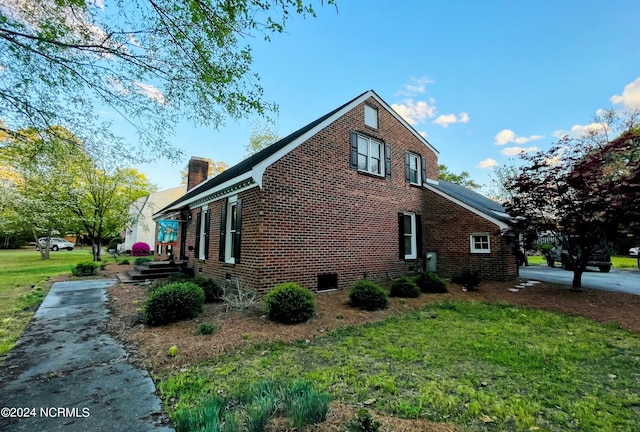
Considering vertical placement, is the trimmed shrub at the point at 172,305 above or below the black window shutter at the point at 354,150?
below

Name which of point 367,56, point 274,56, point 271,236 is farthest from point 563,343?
point 367,56

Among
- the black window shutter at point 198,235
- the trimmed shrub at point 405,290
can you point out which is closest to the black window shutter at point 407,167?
the trimmed shrub at point 405,290

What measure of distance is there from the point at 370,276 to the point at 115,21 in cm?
895

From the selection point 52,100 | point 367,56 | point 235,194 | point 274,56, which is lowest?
point 235,194

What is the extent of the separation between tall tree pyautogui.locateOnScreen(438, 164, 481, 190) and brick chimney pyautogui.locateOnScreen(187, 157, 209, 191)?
2786 cm

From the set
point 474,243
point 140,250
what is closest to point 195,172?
point 140,250

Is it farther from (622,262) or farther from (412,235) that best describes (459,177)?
(412,235)

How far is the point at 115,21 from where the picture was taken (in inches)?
175

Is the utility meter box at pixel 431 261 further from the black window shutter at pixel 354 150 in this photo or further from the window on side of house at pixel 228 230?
the window on side of house at pixel 228 230

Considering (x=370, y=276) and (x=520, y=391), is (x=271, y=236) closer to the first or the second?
(x=370, y=276)

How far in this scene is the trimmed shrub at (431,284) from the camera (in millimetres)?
8727

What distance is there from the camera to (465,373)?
3.54 m

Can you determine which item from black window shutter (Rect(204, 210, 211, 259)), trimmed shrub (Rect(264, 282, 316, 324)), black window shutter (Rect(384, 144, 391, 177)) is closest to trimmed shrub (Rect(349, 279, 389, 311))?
trimmed shrub (Rect(264, 282, 316, 324))

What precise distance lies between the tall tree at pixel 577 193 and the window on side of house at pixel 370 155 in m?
4.23
